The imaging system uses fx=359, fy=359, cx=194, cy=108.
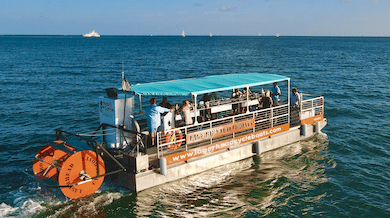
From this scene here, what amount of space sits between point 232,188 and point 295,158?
441 centimetres

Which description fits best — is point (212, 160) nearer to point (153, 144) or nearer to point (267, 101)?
point (153, 144)

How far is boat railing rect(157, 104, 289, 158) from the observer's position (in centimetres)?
1273

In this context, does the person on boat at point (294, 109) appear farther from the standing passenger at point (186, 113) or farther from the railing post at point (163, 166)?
the railing post at point (163, 166)

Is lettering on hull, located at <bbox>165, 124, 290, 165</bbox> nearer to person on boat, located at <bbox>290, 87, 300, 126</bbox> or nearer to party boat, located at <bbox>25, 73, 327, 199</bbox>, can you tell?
party boat, located at <bbox>25, 73, 327, 199</bbox>

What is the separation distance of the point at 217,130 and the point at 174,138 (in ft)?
6.40

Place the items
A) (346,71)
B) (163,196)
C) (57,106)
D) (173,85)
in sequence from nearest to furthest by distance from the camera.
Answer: (163,196) → (173,85) → (57,106) → (346,71)

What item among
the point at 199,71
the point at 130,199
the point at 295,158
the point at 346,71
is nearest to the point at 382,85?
the point at 346,71

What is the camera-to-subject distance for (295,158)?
52.8 ft

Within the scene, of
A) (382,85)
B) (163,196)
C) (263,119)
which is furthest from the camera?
(382,85)

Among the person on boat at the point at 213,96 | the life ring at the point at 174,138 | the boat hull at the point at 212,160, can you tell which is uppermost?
the person on boat at the point at 213,96

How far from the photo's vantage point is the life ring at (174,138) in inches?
495

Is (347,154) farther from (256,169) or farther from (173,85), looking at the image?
(173,85)

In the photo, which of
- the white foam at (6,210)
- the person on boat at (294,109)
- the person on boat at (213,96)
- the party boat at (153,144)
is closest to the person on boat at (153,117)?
the party boat at (153,144)

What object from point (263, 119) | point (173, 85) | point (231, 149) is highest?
point (173, 85)
